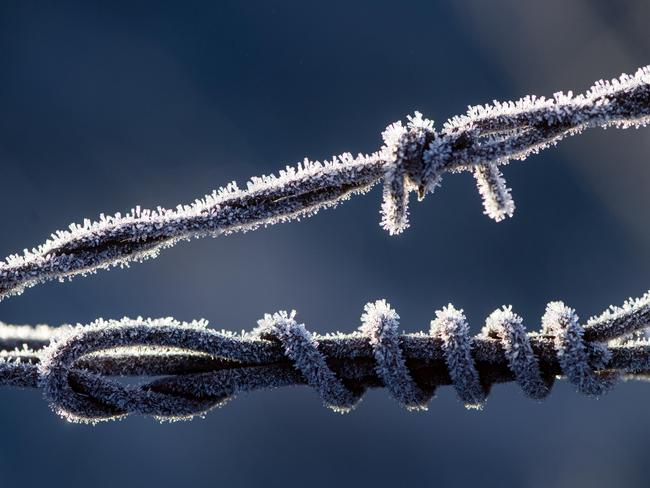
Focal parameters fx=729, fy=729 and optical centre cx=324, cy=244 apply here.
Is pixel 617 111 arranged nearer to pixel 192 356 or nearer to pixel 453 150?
pixel 453 150

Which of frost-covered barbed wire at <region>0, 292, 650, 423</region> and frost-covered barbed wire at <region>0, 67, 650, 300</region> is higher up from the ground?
frost-covered barbed wire at <region>0, 67, 650, 300</region>

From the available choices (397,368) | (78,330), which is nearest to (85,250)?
(78,330)

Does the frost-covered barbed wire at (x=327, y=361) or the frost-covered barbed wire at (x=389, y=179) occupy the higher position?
the frost-covered barbed wire at (x=389, y=179)
